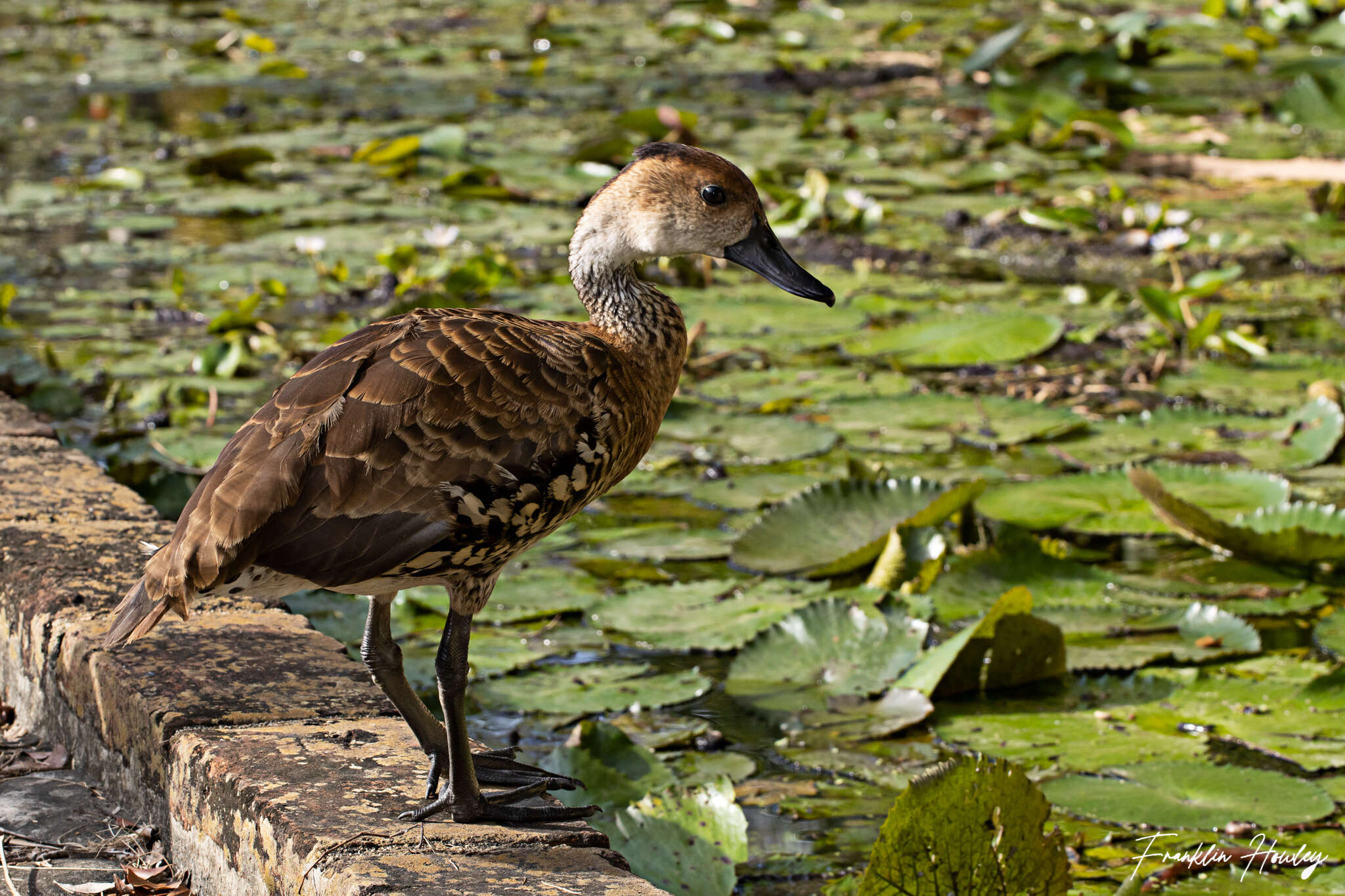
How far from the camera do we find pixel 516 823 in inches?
102

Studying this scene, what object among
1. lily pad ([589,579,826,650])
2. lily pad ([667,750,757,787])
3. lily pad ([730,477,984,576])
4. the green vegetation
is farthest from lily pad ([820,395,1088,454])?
lily pad ([667,750,757,787])

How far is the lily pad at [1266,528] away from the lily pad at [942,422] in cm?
87

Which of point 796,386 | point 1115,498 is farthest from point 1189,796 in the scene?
point 796,386

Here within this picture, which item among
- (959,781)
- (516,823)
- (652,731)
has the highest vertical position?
(959,781)

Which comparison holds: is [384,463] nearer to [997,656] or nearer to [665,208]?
[665,208]

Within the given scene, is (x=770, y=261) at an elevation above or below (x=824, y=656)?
above

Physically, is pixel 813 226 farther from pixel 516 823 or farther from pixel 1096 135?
pixel 516 823

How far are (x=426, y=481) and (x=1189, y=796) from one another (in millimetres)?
1773

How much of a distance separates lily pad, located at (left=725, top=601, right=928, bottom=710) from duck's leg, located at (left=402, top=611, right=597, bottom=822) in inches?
41.4

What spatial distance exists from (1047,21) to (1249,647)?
31.4 feet

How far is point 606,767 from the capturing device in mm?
3230

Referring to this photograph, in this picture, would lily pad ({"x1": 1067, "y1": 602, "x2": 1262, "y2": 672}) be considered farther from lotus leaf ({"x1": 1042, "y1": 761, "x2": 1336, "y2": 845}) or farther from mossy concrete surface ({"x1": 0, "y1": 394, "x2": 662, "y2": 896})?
mossy concrete surface ({"x1": 0, "y1": 394, "x2": 662, "y2": 896})

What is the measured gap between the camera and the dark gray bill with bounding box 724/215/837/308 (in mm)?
3131

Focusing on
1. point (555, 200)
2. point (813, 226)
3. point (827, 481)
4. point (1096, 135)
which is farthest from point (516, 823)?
point (1096, 135)
